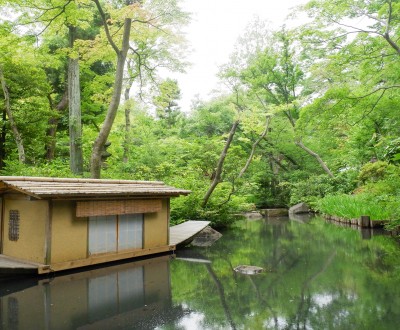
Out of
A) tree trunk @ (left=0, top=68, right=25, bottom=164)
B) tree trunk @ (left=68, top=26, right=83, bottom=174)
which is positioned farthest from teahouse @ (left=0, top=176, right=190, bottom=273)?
tree trunk @ (left=0, top=68, right=25, bottom=164)

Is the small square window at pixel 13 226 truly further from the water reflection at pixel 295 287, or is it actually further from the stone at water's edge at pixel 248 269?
the stone at water's edge at pixel 248 269

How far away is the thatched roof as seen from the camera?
775cm

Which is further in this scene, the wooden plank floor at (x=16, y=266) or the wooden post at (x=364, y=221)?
the wooden post at (x=364, y=221)

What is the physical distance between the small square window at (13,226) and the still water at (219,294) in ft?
4.98

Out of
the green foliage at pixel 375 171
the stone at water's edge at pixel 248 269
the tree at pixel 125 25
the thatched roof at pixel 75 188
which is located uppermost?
the tree at pixel 125 25

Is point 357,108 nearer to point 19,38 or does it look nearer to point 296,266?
point 296,266

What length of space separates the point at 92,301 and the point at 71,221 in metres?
2.83

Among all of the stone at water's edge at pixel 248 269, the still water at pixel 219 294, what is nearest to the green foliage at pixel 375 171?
the still water at pixel 219 294

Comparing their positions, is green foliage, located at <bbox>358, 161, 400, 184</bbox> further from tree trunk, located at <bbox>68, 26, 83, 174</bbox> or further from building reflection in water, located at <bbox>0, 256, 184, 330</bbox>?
tree trunk, located at <bbox>68, 26, 83, 174</bbox>

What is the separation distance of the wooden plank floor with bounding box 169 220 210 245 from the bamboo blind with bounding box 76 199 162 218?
58.3 inches

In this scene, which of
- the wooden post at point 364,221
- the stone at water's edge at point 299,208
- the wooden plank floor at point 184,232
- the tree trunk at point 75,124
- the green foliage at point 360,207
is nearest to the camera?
the wooden plank floor at point 184,232

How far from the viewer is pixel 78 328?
16.4 ft

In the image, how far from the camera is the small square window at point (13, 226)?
8734 millimetres

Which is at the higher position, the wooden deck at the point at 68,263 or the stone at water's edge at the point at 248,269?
the wooden deck at the point at 68,263
